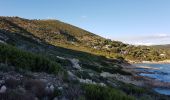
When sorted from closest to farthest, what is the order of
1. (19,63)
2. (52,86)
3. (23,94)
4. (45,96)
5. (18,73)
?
(23,94), (45,96), (52,86), (18,73), (19,63)

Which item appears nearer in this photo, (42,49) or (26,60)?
(26,60)

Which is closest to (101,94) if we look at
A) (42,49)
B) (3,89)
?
(3,89)

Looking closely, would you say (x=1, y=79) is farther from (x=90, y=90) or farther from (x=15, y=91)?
(x=90, y=90)

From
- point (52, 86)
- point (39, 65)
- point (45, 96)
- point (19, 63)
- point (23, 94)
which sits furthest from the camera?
point (39, 65)

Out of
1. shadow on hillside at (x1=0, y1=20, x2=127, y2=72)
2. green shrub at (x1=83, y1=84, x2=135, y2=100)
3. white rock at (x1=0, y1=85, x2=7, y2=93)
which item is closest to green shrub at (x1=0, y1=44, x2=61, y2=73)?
green shrub at (x1=83, y1=84, x2=135, y2=100)

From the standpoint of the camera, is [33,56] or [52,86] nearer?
[52,86]

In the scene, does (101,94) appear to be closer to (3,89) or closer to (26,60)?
(3,89)

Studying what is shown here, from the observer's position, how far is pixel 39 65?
15.9 m

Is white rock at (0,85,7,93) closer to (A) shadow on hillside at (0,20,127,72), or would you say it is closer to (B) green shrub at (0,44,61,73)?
(B) green shrub at (0,44,61,73)

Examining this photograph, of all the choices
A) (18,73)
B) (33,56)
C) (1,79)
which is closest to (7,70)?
(18,73)

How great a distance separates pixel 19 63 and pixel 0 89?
20.3ft

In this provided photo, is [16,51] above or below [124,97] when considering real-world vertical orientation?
above

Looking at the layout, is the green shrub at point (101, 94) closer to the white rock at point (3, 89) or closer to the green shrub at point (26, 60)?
the white rock at point (3, 89)

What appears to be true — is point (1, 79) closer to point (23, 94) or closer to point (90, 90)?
point (23, 94)
